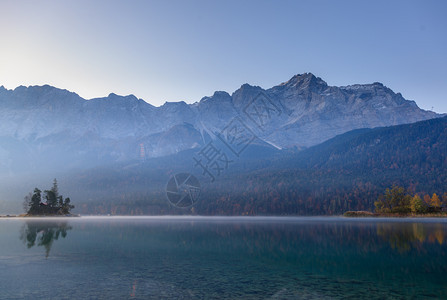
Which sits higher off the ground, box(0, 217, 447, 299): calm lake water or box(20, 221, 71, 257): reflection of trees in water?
box(0, 217, 447, 299): calm lake water

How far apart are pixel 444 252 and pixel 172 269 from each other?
42.5m

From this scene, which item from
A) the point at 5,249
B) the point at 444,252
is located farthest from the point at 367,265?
the point at 5,249

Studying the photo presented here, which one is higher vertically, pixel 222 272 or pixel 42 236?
pixel 222 272

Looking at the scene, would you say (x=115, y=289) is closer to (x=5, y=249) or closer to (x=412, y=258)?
(x=5, y=249)

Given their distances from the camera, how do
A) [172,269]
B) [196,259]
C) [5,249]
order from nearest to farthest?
[172,269], [196,259], [5,249]

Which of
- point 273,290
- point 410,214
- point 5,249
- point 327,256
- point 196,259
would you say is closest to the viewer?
point 273,290

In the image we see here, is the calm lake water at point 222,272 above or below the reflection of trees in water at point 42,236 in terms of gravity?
above

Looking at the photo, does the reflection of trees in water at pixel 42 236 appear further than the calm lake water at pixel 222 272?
Yes

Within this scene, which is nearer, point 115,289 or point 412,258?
point 115,289

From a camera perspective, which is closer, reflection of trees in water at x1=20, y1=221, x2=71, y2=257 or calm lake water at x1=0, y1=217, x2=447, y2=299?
calm lake water at x1=0, y1=217, x2=447, y2=299

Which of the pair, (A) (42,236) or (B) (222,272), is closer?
(B) (222,272)

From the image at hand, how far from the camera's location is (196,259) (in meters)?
50.0

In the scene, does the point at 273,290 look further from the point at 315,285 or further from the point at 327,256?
the point at 327,256

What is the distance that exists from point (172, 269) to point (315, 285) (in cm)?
1651
